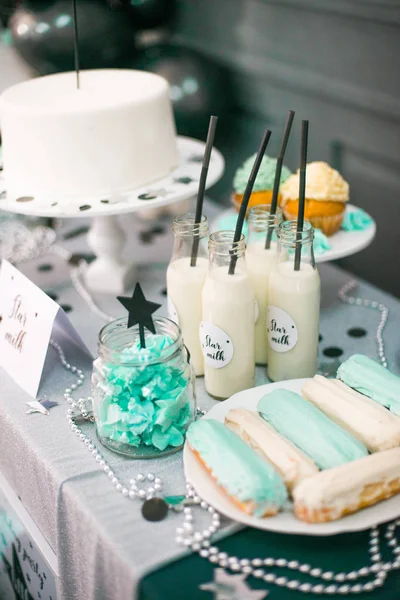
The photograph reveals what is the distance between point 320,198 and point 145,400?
610 millimetres

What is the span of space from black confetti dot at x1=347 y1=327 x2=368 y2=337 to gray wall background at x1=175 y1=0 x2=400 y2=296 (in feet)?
2.81

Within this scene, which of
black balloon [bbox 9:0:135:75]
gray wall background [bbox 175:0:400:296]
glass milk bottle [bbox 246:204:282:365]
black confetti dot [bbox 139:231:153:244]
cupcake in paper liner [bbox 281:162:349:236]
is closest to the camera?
glass milk bottle [bbox 246:204:282:365]

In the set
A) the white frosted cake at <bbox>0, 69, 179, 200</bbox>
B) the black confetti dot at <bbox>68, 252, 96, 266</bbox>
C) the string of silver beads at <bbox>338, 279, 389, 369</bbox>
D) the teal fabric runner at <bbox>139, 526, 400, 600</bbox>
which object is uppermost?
the white frosted cake at <bbox>0, 69, 179, 200</bbox>

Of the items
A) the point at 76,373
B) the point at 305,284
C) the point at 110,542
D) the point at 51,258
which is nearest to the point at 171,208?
the point at 51,258

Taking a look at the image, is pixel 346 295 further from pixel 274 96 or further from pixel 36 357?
pixel 274 96

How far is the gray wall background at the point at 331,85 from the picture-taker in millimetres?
1970

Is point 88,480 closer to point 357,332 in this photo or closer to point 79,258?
point 357,332

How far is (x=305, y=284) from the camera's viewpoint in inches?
40.8

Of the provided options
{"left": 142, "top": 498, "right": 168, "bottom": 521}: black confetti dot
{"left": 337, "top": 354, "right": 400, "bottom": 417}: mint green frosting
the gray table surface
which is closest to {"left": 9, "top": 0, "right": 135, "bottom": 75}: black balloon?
the gray table surface

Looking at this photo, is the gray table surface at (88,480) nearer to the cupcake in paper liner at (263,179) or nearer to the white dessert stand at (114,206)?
the white dessert stand at (114,206)

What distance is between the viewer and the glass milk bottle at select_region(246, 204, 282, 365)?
43.9 inches

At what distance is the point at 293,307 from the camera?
1.05 m

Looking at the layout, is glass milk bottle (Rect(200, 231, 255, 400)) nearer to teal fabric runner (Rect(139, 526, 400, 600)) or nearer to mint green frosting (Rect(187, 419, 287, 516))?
mint green frosting (Rect(187, 419, 287, 516))

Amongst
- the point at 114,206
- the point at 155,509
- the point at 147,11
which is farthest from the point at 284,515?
the point at 147,11
